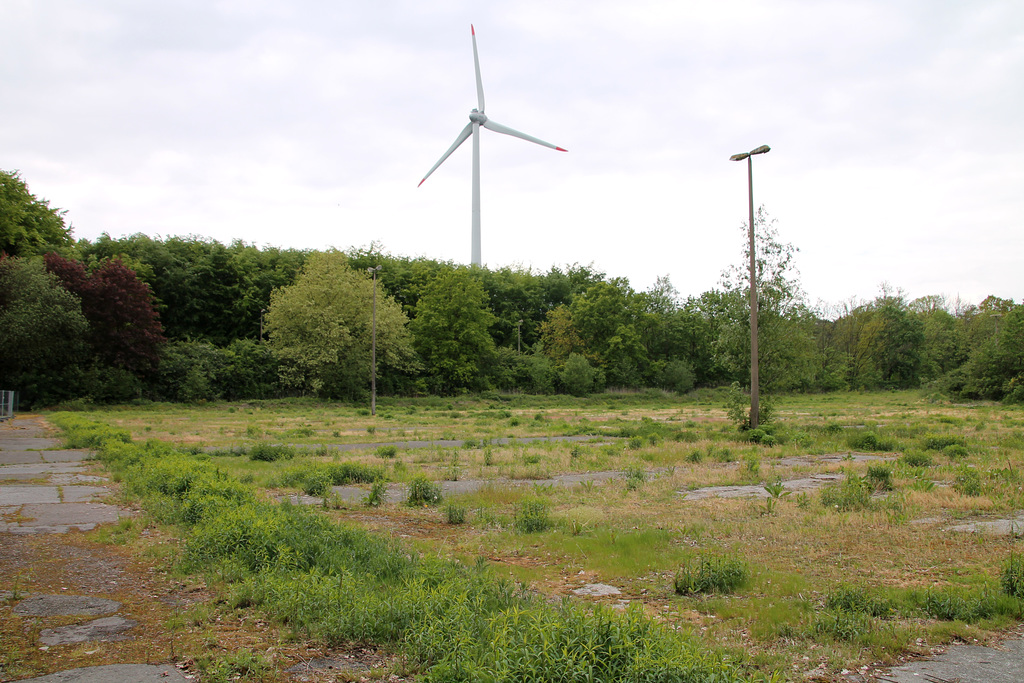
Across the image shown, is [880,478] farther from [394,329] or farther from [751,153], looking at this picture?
[394,329]

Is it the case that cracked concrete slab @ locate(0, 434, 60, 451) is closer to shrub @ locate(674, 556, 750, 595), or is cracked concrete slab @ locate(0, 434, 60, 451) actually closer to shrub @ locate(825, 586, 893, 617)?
shrub @ locate(674, 556, 750, 595)

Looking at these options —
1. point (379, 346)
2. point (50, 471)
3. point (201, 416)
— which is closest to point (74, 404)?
point (201, 416)

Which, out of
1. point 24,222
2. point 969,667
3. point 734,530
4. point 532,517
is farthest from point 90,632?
point 24,222

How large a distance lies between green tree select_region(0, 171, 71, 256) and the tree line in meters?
0.15

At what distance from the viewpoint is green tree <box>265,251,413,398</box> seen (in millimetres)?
51812

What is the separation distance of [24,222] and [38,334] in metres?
17.8

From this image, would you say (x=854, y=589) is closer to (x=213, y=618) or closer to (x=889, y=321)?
(x=213, y=618)

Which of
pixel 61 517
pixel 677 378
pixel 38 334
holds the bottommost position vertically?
pixel 61 517

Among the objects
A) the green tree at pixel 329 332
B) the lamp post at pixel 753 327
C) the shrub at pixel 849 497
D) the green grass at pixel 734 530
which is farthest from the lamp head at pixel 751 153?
the green tree at pixel 329 332

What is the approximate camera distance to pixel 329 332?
51781 mm

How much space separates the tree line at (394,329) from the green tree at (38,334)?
4.4 inches

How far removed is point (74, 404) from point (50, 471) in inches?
1249

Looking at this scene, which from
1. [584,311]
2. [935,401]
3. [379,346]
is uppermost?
[584,311]

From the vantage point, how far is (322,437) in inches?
981
